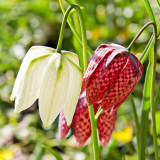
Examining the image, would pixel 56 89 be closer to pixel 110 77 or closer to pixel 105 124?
pixel 110 77

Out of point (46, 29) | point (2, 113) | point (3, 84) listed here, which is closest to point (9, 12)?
point (46, 29)

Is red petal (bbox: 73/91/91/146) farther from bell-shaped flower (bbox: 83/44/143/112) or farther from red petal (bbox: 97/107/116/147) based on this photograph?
bell-shaped flower (bbox: 83/44/143/112)

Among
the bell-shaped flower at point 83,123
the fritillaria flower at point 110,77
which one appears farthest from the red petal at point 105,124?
the fritillaria flower at point 110,77

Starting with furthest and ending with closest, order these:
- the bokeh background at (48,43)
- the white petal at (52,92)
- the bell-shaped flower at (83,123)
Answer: the bokeh background at (48,43)
the bell-shaped flower at (83,123)
the white petal at (52,92)

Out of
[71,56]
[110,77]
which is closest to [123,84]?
[110,77]

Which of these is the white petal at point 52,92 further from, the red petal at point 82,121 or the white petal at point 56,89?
the red petal at point 82,121

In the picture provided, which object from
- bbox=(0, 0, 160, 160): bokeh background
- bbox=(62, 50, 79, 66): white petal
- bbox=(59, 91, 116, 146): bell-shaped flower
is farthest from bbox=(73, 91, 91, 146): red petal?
bbox=(0, 0, 160, 160): bokeh background
